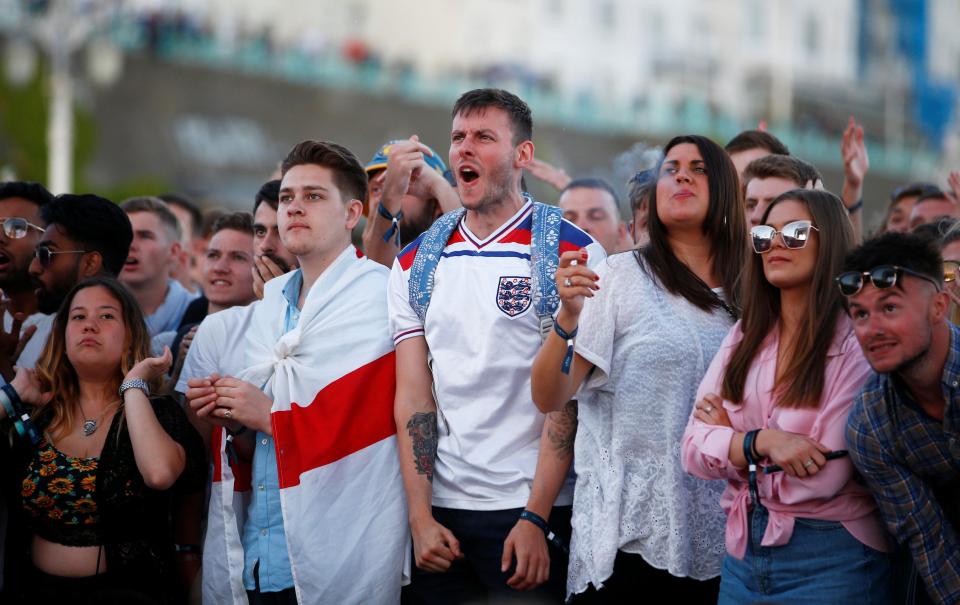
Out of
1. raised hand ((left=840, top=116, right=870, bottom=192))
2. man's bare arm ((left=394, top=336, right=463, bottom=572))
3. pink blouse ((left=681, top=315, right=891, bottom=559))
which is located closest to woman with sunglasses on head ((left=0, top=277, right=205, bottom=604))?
man's bare arm ((left=394, top=336, right=463, bottom=572))

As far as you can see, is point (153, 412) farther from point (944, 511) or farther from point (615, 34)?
point (615, 34)

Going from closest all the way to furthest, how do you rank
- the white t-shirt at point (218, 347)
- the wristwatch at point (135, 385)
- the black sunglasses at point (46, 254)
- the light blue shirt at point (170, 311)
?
the wristwatch at point (135, 385), the white t-shirt at point (218, 347), the black sunglasses at point (46, 254), the light blue shirt at point (170, 311)

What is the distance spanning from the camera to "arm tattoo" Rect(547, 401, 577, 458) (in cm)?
451

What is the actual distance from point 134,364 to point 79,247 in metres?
1.01

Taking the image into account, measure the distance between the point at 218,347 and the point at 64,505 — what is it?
87 cm

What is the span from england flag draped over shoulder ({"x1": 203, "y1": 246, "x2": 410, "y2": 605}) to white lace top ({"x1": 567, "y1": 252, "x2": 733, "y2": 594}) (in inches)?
30.4

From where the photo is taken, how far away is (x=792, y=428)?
397 cm

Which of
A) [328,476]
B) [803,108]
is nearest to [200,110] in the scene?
[328,476]

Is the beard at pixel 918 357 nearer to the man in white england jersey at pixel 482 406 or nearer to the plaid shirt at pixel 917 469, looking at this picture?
the plaid shirt at pixel 917 469

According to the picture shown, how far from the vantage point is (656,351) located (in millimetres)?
4379

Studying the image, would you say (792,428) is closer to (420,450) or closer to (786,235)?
(786,235)

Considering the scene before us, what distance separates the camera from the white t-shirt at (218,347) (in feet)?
16.7

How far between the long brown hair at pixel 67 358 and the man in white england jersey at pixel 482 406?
114 cm

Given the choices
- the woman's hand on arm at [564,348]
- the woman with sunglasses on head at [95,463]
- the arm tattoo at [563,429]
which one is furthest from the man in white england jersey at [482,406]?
the woman with sunglasses on head at [95,463]
